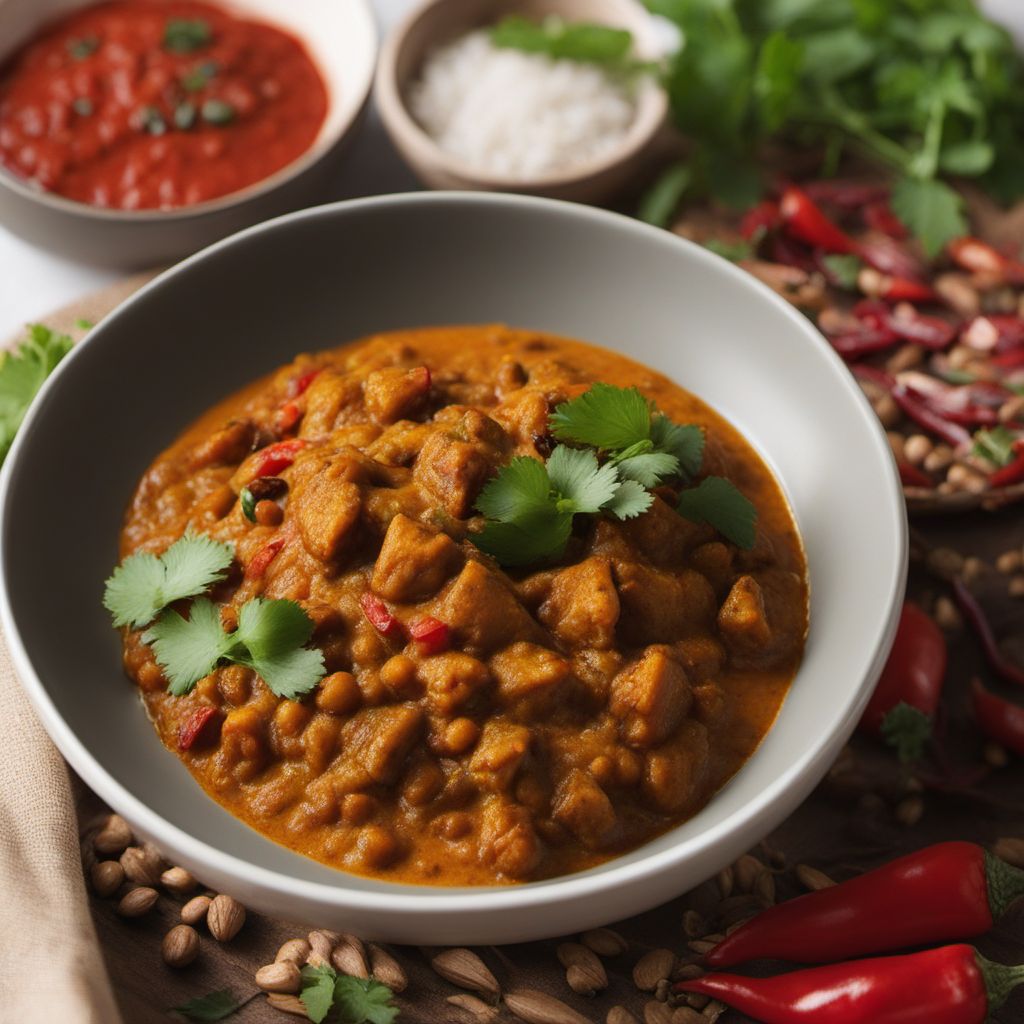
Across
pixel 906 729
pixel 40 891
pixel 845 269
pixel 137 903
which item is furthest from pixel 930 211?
pixel 40 891

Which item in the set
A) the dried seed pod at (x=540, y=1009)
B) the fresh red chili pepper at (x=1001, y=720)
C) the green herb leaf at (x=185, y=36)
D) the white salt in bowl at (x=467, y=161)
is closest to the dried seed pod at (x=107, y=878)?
the dried seed pod at (x=540, y=1009)

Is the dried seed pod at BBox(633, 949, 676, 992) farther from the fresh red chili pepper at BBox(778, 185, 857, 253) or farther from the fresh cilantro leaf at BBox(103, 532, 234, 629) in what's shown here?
the fresh red chili pepper at BBox(778, 185, 857, 253)

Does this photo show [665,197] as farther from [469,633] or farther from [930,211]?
[469,633]

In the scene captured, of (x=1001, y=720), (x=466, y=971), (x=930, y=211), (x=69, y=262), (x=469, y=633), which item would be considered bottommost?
(x=1001, y=720)

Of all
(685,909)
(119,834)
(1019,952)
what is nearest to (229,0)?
(119,834)

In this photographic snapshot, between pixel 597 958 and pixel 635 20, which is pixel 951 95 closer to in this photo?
pixel 635 20
